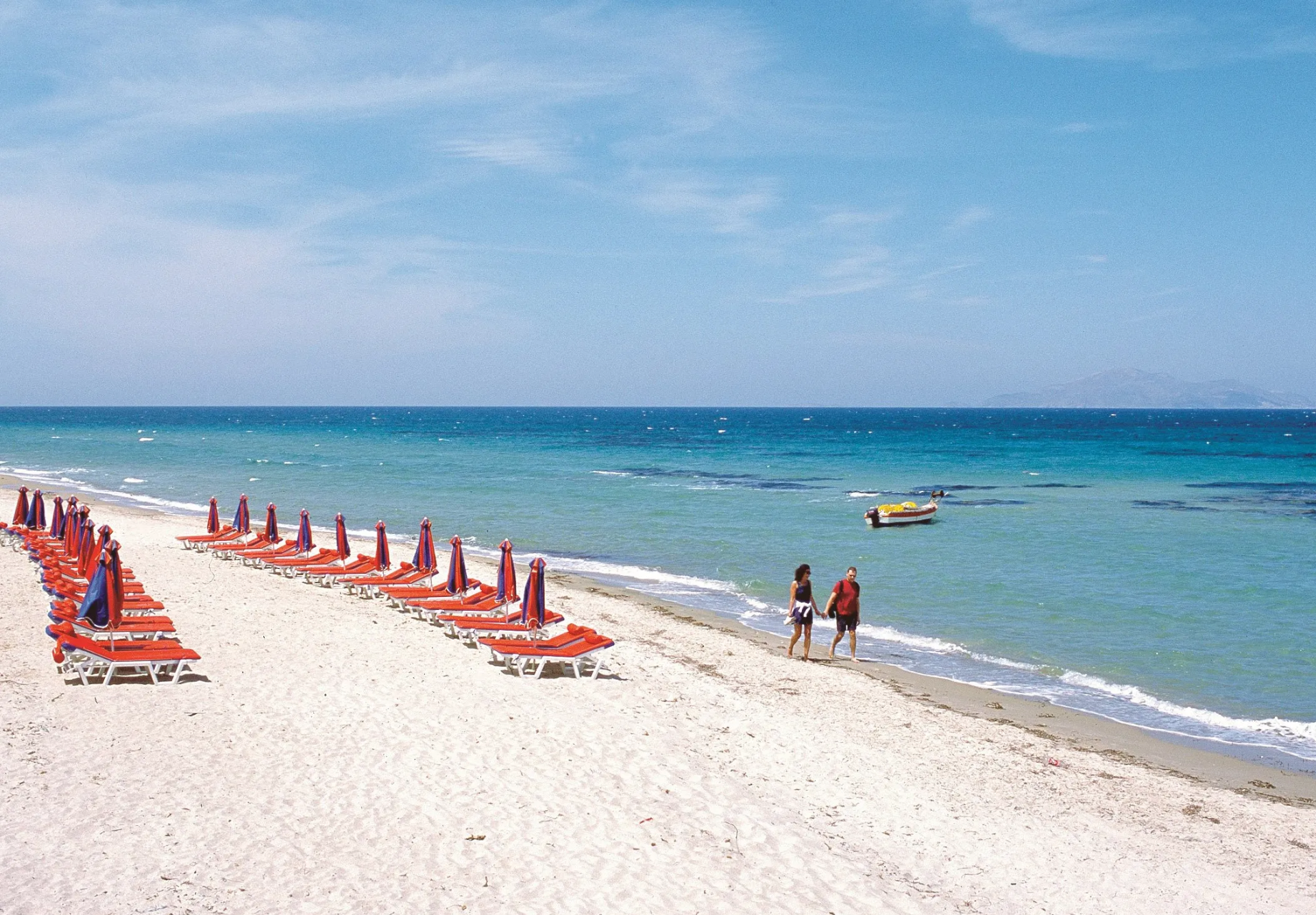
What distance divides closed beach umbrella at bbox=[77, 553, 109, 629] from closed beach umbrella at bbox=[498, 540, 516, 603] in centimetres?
464

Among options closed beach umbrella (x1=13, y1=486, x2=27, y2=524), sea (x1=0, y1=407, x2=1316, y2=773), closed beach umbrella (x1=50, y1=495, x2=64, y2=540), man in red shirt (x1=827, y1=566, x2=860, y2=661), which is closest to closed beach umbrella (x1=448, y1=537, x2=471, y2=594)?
sea (x1=0, y1=407, x2=1316, y2=773)

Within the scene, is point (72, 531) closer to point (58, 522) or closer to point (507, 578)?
point (58, 522)

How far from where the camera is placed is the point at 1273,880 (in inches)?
284

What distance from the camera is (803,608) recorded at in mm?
13688

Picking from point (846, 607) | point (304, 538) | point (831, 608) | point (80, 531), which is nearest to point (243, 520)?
point (304, 538)

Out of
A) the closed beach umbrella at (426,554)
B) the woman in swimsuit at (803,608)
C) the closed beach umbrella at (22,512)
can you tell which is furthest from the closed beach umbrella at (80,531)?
the woman in swimsuit at (803,608)

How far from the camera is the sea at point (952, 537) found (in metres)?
13.6

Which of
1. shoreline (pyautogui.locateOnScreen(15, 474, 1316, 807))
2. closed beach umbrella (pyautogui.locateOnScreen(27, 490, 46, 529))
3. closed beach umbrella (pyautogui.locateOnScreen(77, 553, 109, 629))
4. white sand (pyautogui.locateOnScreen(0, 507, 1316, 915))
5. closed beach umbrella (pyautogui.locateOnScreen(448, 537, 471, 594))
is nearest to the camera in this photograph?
white sand (pyautogui.locateOnScreen(0, 507, 1316, 915))

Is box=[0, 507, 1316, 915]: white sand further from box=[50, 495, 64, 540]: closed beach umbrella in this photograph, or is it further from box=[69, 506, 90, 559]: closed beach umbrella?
box=[50, 495, 64, 540]: closed beach umbrella

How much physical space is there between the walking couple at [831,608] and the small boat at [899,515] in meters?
15.6

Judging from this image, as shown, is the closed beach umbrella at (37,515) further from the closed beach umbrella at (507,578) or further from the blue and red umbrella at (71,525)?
the closed beach umbrella at (507,578)

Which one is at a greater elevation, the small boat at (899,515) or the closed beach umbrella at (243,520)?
the closed beach umbrella at (243,520)

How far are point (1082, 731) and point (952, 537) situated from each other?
16741 millimetres

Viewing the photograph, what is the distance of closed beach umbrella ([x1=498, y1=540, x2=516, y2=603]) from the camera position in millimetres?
13070
